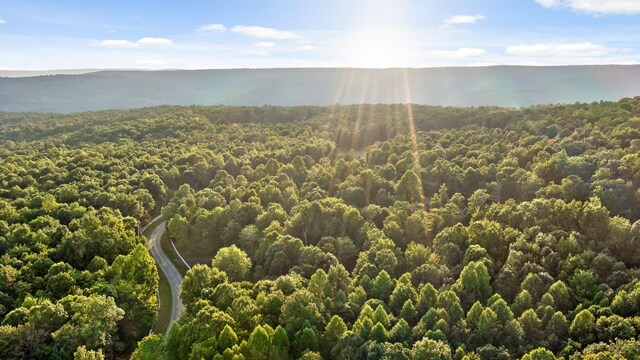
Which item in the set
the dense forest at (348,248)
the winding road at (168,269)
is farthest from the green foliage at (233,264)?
the winding road at (168,269)

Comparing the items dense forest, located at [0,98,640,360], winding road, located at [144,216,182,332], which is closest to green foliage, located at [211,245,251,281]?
dense forest, located at [0,98,640,360]

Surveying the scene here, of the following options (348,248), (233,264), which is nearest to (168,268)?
(233,264)

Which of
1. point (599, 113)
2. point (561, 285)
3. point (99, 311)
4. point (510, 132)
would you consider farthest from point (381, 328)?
point (599, 113)

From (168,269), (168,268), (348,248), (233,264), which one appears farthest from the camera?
(168,268)

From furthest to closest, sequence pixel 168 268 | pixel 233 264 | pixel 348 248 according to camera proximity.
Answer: pixel 168 268 → pixel 348 248 → pixel 233 264

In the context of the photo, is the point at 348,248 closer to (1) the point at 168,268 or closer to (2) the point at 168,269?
(2) the point at 168,269

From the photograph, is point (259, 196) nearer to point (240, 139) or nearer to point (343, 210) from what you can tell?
point (343, 210)

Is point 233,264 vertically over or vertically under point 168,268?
over

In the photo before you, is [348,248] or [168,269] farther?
[168,269]
